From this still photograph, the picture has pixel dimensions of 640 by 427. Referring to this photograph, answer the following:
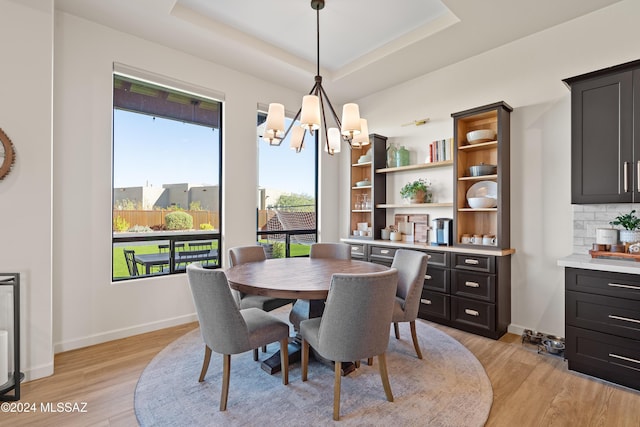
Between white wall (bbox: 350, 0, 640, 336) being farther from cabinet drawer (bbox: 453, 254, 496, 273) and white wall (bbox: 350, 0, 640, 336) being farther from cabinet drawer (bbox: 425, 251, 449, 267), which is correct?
cabinet drawer (bbox: 425, 251, 449, 267)

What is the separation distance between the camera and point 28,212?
238 cm

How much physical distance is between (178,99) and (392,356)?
356 cm

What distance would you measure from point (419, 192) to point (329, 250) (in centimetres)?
146

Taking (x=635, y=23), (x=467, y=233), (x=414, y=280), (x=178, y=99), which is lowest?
(x=414, y=280)

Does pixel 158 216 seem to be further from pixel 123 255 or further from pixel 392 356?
pixel 392 356

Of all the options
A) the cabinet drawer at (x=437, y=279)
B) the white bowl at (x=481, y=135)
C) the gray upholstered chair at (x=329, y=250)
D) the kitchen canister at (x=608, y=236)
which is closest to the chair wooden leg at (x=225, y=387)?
the gray upholstered chair at (x=329, y=250)

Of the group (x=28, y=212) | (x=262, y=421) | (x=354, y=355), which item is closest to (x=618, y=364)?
(x=354, y=355)

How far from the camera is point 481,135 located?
335 centimetres

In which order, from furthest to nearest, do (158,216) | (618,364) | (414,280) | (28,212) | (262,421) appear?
(158,216) < (414,280) < (28,212) < (618,364) < (262,421)

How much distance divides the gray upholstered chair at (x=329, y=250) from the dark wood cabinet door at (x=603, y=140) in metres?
2.13

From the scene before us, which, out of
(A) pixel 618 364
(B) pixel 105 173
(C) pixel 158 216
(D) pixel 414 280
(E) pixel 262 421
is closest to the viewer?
(E) pixel 262 421

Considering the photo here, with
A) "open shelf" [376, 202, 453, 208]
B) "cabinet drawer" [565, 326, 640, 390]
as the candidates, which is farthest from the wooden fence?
"cabinet drawer" [565, 326, 640, 390]

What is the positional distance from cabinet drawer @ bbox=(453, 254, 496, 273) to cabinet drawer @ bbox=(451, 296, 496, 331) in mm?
342

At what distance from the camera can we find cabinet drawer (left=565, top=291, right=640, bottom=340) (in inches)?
85.5
